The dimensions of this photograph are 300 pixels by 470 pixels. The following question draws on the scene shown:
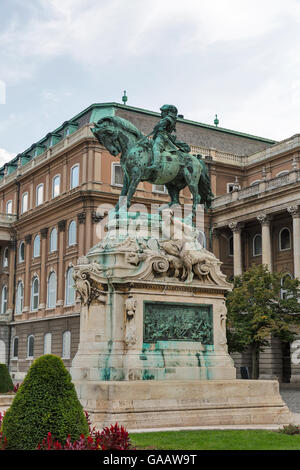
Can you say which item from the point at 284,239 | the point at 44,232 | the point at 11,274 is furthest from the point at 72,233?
the point at 284,239

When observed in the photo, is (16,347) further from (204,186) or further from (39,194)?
(204,186)

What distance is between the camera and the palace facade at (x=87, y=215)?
168 ft

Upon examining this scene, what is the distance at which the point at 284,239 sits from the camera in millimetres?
52656

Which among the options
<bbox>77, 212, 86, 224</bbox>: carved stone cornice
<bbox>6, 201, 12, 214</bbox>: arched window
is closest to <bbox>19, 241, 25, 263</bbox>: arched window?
<bbox>6, 201, 12, 214</bbox>: arched window

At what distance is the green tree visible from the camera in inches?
1510

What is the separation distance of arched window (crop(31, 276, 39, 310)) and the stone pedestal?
48.3 meters

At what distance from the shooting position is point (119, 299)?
13078mm

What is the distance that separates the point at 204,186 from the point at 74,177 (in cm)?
4208

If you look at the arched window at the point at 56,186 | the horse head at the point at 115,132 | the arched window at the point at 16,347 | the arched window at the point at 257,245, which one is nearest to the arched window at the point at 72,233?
the arched window at the point at 56,186

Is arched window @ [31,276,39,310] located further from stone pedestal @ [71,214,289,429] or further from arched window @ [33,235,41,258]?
stone pedestal @ [71,214,289,429]

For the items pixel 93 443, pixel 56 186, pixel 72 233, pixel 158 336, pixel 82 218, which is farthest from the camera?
pixel 56 186

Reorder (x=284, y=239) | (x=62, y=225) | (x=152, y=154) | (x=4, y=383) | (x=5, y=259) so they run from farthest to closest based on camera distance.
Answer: (x=5, y=259) → (x=62, y=225) → (x=284, y=239) → (x=4, y=383) → (x=152, y=154)

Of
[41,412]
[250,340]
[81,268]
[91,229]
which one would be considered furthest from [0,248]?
[41,412]

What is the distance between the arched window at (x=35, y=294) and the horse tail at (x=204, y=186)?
46.8m
